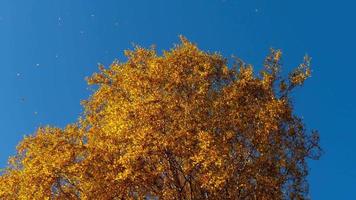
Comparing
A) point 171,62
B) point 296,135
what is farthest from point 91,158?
point 296,135

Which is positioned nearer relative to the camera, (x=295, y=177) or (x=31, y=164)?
(x=31, y=164)

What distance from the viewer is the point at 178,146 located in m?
37.5

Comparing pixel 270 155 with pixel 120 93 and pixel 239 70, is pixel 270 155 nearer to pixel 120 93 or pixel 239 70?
pixel 239 70

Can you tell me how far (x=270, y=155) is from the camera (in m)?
39.3

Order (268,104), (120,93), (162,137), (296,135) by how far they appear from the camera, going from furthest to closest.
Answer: (120,93)
(296,135)
(268,104)
(162,137)

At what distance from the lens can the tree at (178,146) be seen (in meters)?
37.4

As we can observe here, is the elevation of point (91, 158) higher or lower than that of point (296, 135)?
lower

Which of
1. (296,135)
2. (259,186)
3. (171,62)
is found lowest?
(259,186)

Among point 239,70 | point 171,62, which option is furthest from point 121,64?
point 239,70

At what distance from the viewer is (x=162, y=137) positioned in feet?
122

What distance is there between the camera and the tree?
123 feet

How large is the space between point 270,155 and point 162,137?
325 inches

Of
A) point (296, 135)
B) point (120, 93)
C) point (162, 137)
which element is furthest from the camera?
point (120, 93)

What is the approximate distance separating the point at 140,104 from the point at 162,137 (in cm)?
323
